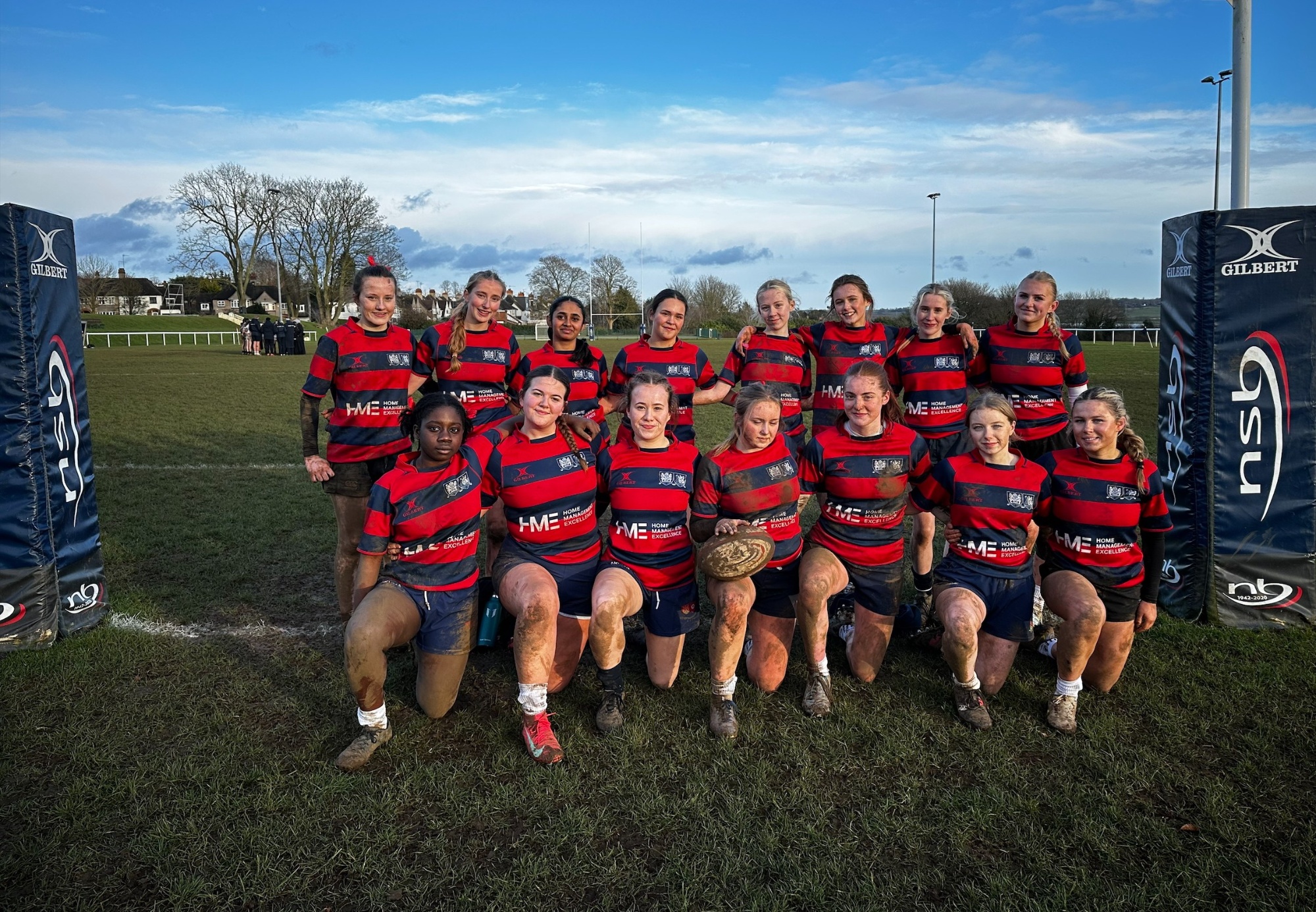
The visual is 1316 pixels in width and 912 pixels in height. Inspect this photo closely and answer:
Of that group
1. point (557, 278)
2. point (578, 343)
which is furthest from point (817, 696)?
point (557, 278)

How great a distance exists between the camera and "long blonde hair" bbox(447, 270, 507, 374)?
471 centimetres

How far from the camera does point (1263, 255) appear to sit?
4465 mm

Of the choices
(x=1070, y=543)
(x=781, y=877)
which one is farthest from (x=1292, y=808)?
(x=781, y=877)

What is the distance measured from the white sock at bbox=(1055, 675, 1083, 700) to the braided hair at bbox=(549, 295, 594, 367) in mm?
3007

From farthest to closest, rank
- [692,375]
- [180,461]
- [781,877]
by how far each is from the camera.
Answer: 1. [180,461]
2. [692,375]
3. [781,877]

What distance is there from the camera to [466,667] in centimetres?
422

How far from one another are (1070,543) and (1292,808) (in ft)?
4.22

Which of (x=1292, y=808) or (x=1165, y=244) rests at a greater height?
(x=1165, y=244)

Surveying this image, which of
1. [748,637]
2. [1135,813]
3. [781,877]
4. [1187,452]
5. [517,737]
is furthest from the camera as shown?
[1187,452]

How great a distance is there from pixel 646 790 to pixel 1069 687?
189 cm

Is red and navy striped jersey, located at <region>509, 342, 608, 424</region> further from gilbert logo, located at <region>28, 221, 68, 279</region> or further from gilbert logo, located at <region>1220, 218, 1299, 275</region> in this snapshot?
gilbert logo, located at <region>1220, 218, 1299, 275</region>

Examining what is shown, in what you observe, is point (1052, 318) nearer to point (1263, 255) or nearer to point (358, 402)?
point (1263, 255)

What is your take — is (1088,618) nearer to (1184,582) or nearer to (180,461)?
(1184,582)

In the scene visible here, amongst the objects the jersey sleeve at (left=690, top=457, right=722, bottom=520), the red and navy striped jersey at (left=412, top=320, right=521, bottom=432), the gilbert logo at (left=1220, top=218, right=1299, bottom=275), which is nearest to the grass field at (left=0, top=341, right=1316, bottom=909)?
the jersey sleeve at (left=690, top=457, right=722, bottom=520)
